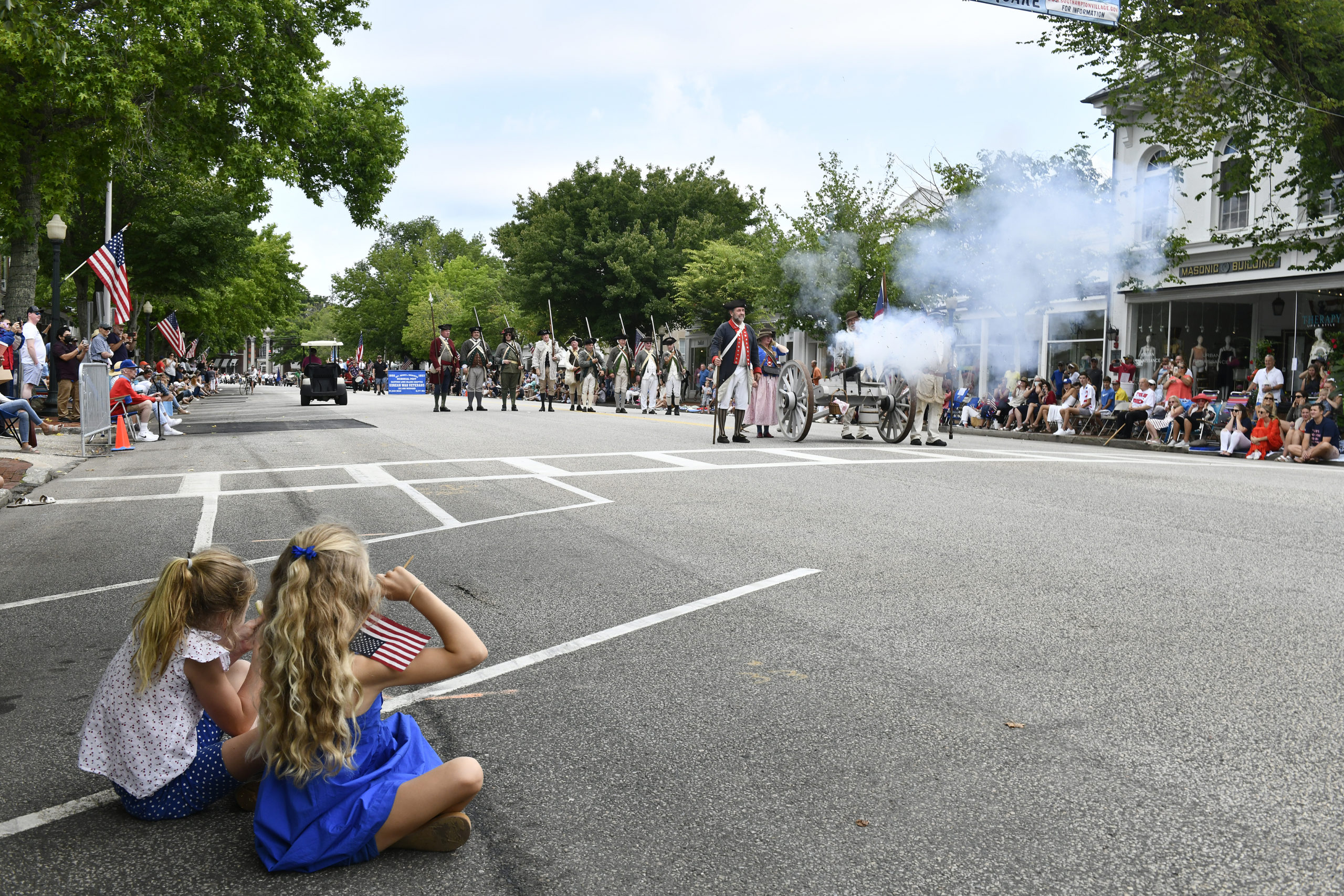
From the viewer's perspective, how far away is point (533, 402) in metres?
40.8

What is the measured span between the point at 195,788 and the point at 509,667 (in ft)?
5.44

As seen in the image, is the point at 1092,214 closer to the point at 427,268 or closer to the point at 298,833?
the point at 298,833

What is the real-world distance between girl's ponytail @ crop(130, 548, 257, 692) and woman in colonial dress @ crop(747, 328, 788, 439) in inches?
597

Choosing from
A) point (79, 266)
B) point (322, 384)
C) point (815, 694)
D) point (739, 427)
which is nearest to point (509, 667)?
point (815, 694)

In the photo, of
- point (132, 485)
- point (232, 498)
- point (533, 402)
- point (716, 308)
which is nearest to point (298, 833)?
point (232, 498)

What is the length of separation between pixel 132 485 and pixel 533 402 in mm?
29089

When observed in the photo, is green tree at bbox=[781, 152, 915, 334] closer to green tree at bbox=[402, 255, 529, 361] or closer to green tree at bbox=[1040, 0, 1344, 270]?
green tree at bbox=[1040, 0, 1344, 270]

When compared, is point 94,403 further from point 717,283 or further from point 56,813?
point 717,283

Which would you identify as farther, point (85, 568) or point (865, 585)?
point (85, 568)

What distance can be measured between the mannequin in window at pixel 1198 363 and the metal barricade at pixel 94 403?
906 inches

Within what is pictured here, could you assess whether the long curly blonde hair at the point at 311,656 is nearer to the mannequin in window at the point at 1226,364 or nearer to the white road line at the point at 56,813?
the white road line at the point at 56,813

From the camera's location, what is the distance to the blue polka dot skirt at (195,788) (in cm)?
332

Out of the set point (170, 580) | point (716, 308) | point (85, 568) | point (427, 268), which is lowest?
point (85, 568)

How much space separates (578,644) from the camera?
518 cm
